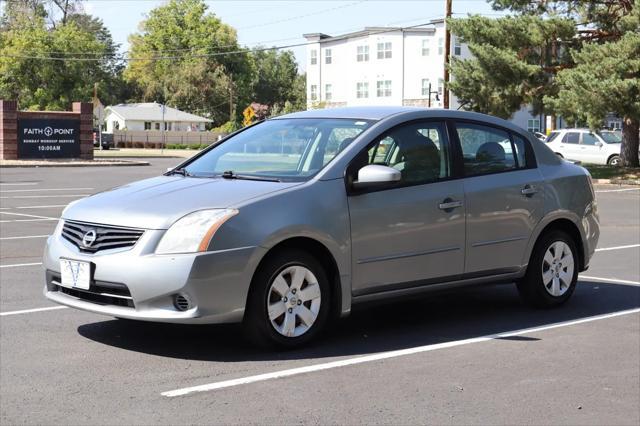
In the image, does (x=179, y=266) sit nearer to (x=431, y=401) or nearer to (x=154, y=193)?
(x=154, y=193)

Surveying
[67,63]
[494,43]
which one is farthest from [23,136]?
[67,63]

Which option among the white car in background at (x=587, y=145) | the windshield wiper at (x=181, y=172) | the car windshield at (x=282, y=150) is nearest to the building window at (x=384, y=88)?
the white car in background at (x=587, y=145)

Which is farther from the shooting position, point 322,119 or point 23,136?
point 23,136

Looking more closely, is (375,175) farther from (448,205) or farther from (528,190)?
(528,190)

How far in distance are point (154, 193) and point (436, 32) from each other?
7203cm

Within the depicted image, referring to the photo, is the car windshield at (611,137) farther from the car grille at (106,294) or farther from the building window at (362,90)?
the building window at (362,90)

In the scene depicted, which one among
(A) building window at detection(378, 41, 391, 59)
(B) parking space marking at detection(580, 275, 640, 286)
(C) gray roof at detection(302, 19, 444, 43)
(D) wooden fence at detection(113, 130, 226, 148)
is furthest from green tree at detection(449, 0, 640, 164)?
(D) wooden fence at detection(113, 130, 226, 148)

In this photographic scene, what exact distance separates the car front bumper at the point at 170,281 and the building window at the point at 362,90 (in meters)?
75.8

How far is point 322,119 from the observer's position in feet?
23.9

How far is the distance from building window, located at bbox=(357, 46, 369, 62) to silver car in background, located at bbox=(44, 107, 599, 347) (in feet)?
242

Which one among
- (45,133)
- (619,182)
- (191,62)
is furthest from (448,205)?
(191,62)

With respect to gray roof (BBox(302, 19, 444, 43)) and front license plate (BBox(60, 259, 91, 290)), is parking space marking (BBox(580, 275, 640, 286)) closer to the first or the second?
front license plate (BBox(60, 259, 91, 290))

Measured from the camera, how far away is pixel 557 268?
26.6 ft

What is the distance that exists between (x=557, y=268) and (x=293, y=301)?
2879mm
